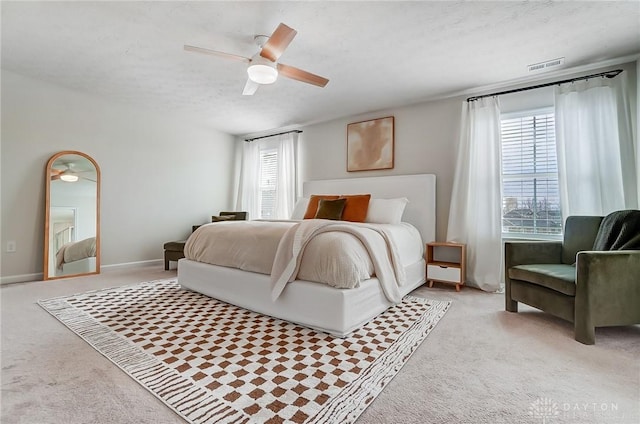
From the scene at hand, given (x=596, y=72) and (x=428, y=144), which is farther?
(x=428, y=144)

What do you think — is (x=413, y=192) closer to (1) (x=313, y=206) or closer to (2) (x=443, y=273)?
(2) (x=443, y=273)

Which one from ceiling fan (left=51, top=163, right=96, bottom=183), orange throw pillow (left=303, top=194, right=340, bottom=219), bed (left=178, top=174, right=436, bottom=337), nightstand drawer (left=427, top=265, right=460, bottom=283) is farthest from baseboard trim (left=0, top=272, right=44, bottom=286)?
nightstand drawer (left=427, top=265, right=460, bottom=283)

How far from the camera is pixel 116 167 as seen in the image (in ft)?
14.2

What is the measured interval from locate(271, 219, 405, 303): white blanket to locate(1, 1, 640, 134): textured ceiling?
1.66 metres

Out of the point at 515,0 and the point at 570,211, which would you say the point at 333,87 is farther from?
the point at 570,211

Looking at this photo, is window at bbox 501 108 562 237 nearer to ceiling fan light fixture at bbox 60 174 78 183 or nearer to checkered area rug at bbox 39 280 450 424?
checkered area rug at bbox 39 280 450 424

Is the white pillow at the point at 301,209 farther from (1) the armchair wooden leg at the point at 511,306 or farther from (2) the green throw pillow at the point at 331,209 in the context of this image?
(1) the armchair wooden leg at the point at 511,306

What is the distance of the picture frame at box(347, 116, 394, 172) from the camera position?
429cm

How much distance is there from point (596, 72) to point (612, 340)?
2.62 m

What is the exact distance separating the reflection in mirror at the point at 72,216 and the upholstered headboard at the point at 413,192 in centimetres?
367

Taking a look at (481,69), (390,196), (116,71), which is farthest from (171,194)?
(481,69)

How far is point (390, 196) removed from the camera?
4.08 meters

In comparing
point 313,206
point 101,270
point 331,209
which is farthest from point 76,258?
point 331,209

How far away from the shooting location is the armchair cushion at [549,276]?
211 cm
